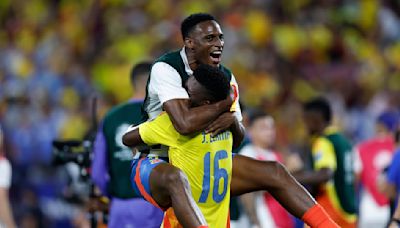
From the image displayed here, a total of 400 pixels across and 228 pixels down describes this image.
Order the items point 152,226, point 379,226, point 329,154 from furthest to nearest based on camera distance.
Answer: point 379,226
point 329,154
point 152,226

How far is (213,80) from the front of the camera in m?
7.07

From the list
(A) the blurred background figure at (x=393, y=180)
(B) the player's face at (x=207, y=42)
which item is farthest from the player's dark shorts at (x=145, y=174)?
(A) the blurred background figure at (x=393, y=180)

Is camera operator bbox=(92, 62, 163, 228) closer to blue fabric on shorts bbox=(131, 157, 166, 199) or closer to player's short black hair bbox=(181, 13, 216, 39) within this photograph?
blue fabric on shorts bbox=(131, 157, 166, 199)

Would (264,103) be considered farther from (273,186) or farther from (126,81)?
(273,186)

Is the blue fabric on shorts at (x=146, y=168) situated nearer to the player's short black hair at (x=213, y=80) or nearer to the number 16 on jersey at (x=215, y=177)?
the number 16 on jersey at (x=215, y=177)

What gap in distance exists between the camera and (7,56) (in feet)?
60.9

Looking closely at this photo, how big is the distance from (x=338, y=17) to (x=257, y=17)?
1.62 metres

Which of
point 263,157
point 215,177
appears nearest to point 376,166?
point 263,157

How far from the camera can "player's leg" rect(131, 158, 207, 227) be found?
686cm

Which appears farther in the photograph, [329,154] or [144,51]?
[144,51]

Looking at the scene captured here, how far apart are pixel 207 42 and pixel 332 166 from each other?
3642mm

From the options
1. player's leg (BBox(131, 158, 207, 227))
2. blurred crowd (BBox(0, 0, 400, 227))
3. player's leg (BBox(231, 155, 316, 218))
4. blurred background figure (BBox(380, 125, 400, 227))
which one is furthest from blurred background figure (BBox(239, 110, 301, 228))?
blurred crowd (BBox(0, 0, 400, 227))

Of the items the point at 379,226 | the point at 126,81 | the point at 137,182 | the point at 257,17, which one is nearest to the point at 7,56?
the point at 126,81

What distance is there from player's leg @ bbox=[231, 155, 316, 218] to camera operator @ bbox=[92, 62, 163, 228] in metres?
1.85
